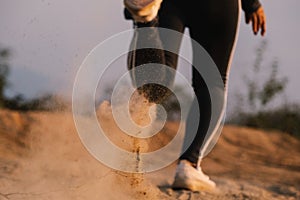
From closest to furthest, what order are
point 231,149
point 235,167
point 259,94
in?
point 235,167
point 231,149
point 259,94

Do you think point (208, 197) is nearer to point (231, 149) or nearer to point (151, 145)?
point (151, 145)

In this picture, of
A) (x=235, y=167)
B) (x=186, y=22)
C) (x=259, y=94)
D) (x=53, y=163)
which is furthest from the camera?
(x=259, y=94)

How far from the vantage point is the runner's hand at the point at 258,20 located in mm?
3184

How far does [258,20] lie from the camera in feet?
10.5

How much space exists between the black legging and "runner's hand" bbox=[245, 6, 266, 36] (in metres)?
0.16

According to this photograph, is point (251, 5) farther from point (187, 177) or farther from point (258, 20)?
point (187, 177)

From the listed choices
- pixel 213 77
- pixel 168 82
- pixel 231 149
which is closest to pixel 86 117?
pixel 168 82

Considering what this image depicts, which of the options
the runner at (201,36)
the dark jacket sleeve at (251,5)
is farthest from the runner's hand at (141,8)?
the dark jacket sleeve at (251,5)

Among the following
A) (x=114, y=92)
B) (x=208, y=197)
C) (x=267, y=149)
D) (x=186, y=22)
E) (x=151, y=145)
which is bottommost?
(x=267, y=149)

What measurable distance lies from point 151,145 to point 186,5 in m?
0.68

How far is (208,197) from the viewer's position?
9.89ft

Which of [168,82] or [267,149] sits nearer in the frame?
[168,82]

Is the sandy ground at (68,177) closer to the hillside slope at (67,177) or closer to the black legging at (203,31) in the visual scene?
the hillside slope at (67,177)

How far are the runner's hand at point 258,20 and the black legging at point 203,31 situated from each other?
16 cm
